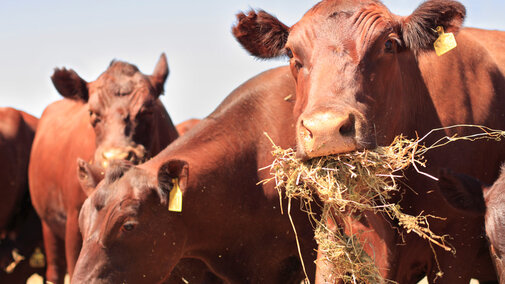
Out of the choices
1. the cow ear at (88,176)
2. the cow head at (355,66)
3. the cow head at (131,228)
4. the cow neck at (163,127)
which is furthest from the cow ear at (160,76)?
the cow head at (355,66)

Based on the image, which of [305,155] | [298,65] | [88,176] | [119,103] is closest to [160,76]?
[119,103]

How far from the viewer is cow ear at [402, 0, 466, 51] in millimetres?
4828

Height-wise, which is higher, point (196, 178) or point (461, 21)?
point (461, 21)

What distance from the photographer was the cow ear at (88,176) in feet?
20.4

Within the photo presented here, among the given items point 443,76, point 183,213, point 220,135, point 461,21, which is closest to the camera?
point 461,21

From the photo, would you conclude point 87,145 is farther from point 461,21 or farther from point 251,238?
point 461,21

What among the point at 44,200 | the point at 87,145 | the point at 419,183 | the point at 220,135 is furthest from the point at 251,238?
the point at 44,200

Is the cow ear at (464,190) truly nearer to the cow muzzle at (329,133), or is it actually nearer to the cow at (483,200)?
the cow at (483,200)

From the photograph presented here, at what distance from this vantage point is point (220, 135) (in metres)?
6.24

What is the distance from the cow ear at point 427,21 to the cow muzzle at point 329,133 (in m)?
0.96

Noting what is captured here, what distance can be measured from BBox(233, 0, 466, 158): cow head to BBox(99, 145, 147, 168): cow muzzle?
94.7 inches

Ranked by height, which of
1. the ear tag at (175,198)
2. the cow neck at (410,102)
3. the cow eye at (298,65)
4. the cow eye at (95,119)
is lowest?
the ear tag at (175,198)

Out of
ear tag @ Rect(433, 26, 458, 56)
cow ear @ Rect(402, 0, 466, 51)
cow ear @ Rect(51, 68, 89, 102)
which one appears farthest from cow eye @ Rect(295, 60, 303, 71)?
cow ear @ Rect(51, 68, 89, 102)

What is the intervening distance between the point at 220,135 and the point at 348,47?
6.38 ft
